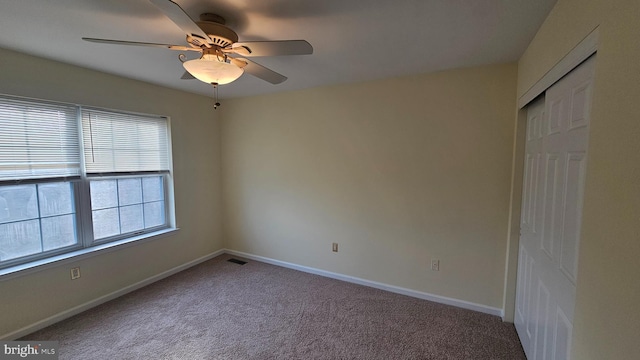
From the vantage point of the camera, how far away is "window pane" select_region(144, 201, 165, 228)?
3316 millimetres

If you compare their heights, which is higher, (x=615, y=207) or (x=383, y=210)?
(x=615, y=207)

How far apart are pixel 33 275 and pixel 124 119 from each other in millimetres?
1709

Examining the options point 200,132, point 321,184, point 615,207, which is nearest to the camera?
point 615,207

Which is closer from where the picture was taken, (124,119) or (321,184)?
(124,119)

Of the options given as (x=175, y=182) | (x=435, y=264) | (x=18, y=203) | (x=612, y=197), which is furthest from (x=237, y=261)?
(x=612, y=197)

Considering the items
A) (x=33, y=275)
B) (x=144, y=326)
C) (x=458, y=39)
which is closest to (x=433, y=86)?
(x=458, y=39)

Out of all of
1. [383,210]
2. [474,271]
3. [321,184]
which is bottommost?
[474,271]

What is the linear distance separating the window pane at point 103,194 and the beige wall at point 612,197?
3.88 meters

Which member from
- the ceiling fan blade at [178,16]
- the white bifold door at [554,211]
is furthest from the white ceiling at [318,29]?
the white bifold door at [554,211]

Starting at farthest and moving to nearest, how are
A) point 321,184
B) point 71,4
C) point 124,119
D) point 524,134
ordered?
point 321,184 < point 124,119 < point 524,134 < point 71,4

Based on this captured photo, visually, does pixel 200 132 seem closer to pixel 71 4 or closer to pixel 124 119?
pixel 124 119

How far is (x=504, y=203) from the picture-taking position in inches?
97.7

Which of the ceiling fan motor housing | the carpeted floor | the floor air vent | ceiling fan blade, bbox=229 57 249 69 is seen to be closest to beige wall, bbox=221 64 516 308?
the floor air vent

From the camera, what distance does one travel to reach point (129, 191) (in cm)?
313
